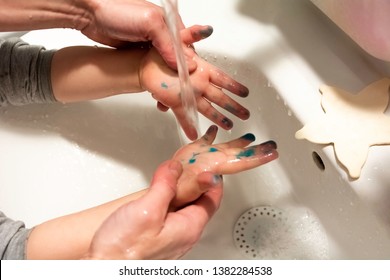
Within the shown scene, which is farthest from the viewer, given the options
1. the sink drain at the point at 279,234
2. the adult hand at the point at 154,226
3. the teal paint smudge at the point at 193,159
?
the sink drain at the point at 279,234

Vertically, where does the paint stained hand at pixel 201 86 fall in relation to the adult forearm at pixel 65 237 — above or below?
above

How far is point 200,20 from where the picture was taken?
2.43ft

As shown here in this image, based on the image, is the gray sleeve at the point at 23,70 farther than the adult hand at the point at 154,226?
Yes

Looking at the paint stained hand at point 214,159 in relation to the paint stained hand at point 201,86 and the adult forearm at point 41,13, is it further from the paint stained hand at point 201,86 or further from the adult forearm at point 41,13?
the adult forearm at point 41,13

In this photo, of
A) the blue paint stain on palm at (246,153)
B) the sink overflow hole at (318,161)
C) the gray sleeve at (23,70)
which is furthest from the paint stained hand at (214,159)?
the gray sleeve at (23,70)

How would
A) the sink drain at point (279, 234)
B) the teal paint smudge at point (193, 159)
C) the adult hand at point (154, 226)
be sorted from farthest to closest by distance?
the sink drain at point (279, 234) < the teal paint smudge at point (193, 159) < the adult hand at point (154, 226)

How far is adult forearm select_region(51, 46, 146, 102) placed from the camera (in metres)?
0.67

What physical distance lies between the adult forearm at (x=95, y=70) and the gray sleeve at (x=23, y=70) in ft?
0.04

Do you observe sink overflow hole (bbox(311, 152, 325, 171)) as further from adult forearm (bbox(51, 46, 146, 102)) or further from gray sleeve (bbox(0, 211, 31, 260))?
gray sleeve (bbox(0, 211, 31, 260))

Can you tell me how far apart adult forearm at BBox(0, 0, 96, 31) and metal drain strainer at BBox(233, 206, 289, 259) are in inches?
15.2

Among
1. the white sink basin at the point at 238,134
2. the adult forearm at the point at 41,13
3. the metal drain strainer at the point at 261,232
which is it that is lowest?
the metal drain strainer at the point at 261,232

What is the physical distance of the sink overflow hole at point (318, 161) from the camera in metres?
0.62

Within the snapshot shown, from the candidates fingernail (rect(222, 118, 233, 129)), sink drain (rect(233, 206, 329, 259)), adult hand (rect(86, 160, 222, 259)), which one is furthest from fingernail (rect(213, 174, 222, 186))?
sink drain (rect(233, 206, 329, 259))
